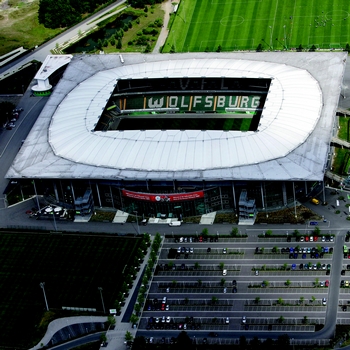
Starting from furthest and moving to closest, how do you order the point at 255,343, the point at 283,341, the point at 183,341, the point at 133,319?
the point at 133,319 → the point at 183,341 → the point at 255,343 → the point at 283,341

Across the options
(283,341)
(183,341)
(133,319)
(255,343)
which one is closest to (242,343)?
(255,343)

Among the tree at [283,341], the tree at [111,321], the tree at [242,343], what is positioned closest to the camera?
the tree at [283,341]

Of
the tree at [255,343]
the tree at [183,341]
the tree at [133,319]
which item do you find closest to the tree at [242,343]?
the tree at [255,343]

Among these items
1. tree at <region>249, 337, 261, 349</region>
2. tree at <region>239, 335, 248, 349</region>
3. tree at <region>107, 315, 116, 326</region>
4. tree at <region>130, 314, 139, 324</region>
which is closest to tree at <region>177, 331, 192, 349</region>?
tree at <region>239, 335, 248, 349</region>

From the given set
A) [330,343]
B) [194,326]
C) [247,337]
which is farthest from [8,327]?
[330,343]

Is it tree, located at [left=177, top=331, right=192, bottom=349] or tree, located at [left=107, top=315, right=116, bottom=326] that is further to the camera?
tree, located at [left=107, top=315, right=116, bottom=326]

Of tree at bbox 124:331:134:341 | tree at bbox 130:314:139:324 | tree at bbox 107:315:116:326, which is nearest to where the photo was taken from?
tree at bbox 124:331:134:341

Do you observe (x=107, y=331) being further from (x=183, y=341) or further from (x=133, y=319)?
(x=183, y=341)

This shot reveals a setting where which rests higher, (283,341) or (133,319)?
(133,319)

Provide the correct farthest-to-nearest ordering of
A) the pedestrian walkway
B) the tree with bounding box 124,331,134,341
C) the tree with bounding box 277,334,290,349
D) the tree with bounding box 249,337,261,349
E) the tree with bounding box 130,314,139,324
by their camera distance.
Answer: the tree with bounding box 130,314,139,324 < the pedestrian walkway < the tree with bounding box 124,331,134,341 < the tree with bounding box 249,337,261,349 < the tree with bounding box 277,334,290,349

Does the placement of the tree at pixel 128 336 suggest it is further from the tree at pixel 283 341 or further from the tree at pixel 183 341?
the tree at pixel 283 341

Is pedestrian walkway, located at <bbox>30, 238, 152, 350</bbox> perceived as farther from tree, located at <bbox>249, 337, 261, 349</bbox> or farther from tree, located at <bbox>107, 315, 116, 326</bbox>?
tree, located at <bbox>249, 337, 261, 349</bbox>

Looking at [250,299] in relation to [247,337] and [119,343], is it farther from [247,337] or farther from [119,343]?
[119,343]
